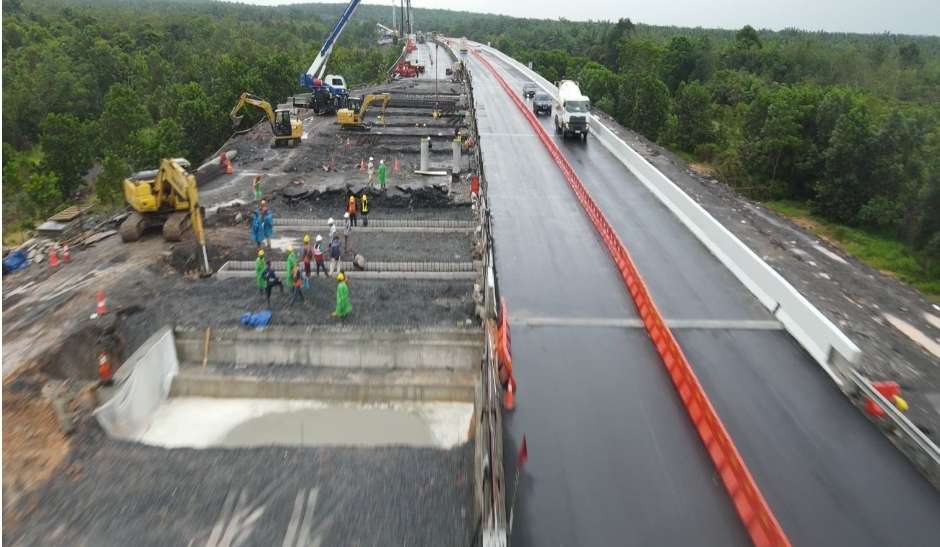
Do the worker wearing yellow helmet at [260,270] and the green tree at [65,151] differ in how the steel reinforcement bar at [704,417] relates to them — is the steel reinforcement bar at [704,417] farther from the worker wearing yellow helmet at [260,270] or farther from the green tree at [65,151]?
the green tree at [65,151]

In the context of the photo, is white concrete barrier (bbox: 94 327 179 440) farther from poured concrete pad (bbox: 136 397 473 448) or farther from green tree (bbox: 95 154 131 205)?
green tree (bbox: 95 154 131 205)

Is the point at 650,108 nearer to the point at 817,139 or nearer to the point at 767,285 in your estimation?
the point at 817,139

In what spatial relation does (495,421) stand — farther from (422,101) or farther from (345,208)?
(422,101)

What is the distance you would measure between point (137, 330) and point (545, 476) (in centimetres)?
1249

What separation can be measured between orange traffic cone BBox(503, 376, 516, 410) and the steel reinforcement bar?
11.5 feet

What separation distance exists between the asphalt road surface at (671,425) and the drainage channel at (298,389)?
2534mm

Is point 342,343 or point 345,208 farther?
point 345,208

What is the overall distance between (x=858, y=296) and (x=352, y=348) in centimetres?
1537

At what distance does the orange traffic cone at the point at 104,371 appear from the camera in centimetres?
1434

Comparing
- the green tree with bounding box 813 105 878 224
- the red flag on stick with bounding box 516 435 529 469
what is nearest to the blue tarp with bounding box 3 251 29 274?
the red flag on stick with bounding box 516 435 529 469

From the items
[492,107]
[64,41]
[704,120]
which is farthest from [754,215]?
[64,41]

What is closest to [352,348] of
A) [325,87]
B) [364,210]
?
[364,210]

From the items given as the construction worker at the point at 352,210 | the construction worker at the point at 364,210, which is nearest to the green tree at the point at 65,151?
Result: the construction worker at the point at 352,210

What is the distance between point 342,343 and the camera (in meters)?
16.3
